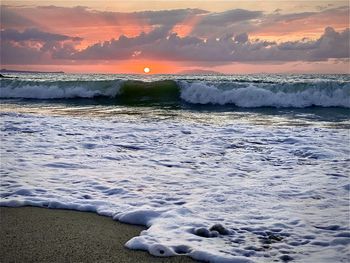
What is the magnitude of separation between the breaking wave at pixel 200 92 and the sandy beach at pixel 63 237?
15.2 metres

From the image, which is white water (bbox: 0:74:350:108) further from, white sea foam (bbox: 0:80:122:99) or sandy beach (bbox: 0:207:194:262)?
sandy beach (bbox: 0:207:194:262)

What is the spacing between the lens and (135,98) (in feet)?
71.7

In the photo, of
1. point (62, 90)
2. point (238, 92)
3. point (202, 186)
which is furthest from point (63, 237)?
point (62, 90)

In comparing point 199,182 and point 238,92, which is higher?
point 238,92

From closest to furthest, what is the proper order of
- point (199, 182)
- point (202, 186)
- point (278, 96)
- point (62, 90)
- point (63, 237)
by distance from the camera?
point (63, 237) < point (202, 186) < point (199, 182) < point (278, 96) < point (62, 90)

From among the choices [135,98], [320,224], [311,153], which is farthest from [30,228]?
[135,98]

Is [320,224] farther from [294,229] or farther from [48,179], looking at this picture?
[48,179]

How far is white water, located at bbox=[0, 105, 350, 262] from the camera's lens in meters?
3.22

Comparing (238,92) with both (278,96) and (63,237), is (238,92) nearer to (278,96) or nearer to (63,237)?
(278,96)

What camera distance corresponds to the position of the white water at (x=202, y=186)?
322 centimetres

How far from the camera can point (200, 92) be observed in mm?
20828

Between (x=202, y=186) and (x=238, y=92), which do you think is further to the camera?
(x=238, y=92)

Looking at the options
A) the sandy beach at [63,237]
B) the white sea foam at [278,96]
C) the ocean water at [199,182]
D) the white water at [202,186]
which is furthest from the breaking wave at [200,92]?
the sandy beach at [63,237]

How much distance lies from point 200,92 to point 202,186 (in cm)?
1634
